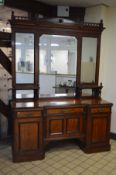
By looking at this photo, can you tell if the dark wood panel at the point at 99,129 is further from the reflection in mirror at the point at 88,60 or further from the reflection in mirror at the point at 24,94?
the reflection in mirror at the point at 24,94

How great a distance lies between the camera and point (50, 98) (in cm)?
359

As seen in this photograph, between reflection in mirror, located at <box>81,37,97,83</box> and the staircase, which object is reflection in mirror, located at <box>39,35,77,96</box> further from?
the staircase

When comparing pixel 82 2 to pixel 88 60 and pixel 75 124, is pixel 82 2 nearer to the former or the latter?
pixel 88 60

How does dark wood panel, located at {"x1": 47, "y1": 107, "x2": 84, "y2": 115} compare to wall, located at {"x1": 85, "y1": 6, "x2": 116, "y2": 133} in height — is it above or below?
below

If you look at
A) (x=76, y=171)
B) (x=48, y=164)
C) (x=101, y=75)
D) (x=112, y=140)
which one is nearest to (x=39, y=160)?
(x=48, y=164)

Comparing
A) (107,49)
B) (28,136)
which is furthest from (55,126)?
(107,49)

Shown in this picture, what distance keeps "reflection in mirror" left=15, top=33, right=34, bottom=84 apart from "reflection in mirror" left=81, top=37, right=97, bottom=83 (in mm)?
926

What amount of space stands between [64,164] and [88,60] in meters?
1.82

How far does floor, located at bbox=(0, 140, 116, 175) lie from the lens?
2.87 metres

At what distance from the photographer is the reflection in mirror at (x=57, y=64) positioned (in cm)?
350

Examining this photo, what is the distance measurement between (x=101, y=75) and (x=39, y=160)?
6.42ft

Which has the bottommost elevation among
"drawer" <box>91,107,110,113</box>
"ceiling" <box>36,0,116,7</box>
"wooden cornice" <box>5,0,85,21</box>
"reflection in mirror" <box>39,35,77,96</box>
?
"drawer" <box>91,107,110,113</box>

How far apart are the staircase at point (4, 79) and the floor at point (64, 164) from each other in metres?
0.47

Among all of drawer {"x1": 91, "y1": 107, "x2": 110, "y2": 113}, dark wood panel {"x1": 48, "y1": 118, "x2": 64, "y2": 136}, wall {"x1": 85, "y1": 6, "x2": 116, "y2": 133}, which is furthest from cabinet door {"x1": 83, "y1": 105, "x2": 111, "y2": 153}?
wall {"x1": 85, "y1": 6, "x2": 116, "y2": 133}
